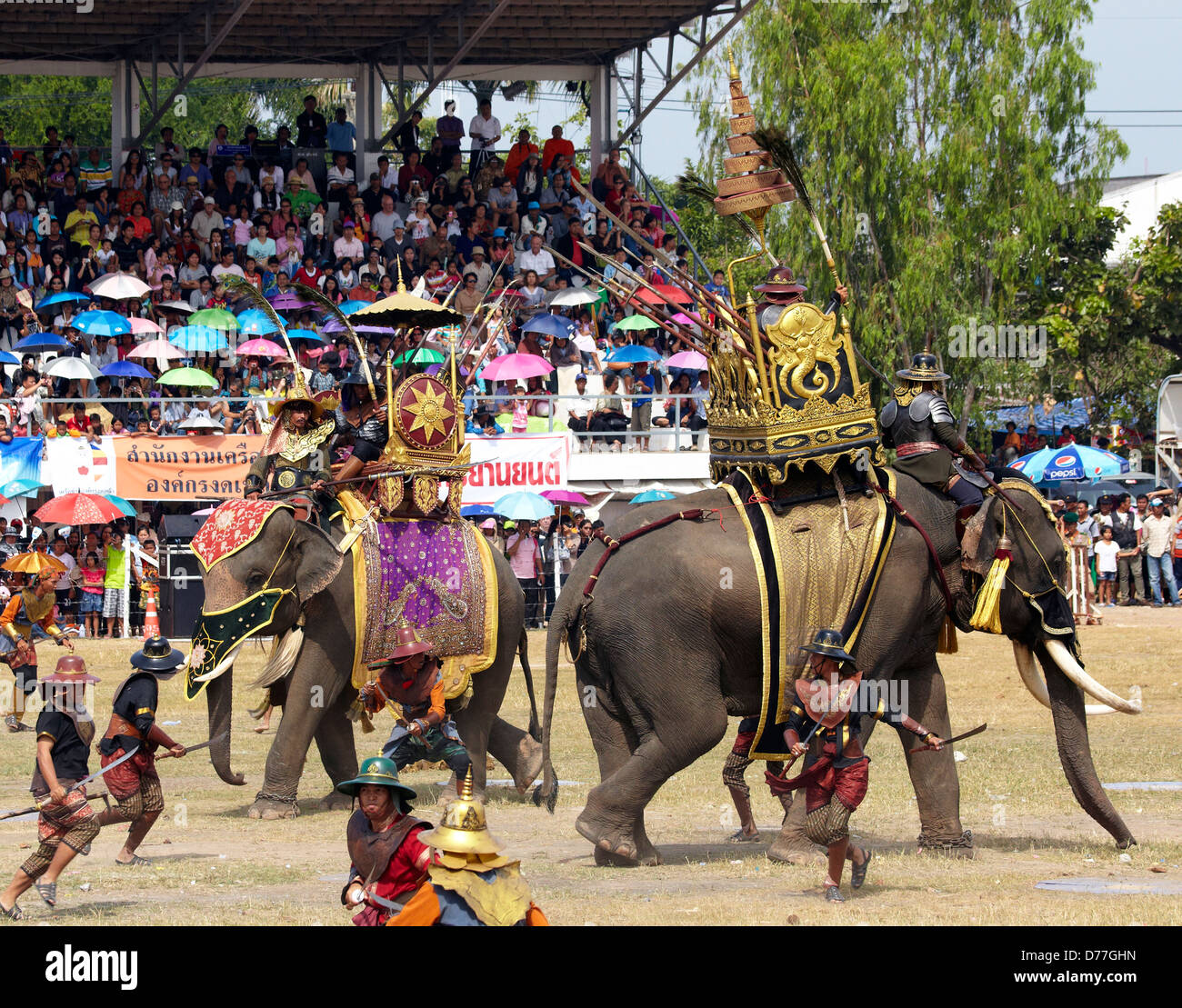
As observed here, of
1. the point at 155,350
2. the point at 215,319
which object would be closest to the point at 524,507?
the point at 215,319

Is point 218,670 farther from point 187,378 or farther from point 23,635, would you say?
point 187,378

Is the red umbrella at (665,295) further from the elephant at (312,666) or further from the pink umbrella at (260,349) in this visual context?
the pink umbrella at (260,349)

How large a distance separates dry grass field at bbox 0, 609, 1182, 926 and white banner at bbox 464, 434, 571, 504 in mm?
8823

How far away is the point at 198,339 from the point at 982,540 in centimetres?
1722

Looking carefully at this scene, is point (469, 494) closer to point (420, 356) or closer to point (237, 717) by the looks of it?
point (420, 356)

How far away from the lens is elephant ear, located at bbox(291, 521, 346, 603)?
1288 centimetres

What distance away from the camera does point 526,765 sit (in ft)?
45.1

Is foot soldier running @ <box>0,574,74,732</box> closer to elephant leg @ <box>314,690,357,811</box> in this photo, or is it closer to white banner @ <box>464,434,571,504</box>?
elephant leg @ <box>314,690,357,811</box>

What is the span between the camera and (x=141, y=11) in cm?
3100

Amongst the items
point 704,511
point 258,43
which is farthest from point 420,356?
point 704,511

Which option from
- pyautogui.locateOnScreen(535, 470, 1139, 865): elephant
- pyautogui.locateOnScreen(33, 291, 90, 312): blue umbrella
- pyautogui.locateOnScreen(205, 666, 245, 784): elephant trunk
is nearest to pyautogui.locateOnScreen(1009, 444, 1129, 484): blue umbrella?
pyautogui.locateOnScreen(33, 291, 90, 312): blue umbrella

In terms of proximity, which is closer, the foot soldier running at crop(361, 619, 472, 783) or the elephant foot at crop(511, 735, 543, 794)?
the foot soldier running at crop(361, 619, 472, 783)

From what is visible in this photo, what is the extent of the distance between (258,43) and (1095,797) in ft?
86.5

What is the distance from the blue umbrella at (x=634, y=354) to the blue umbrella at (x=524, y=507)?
3415 millimetres
